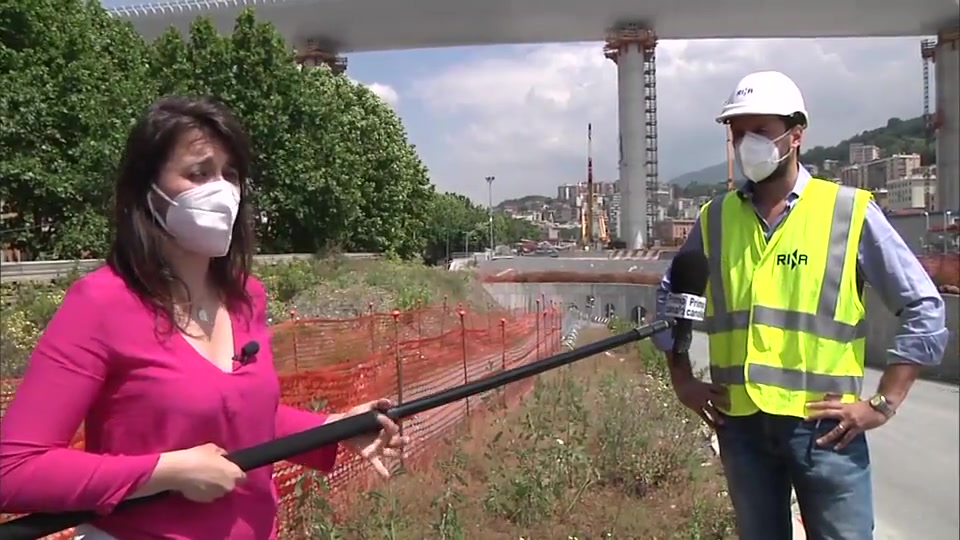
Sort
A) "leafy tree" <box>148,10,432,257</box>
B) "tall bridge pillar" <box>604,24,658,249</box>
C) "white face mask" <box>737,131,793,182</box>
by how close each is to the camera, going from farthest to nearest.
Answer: "tall bridge pillar" <box>604,24,658,249</box>, "leafy tree" <box>148,10,432,257</box>, "white face mask" <box>737,131,793,182</box>

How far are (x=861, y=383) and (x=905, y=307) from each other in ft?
0.80

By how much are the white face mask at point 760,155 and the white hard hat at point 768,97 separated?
66mm

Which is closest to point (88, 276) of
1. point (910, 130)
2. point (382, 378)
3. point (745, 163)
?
point (745, 163)

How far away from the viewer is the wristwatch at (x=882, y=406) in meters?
2.37

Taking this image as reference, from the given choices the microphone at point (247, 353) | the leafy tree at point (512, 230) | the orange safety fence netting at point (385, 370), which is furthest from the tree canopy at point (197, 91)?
the leafy tree at point (512, 230)

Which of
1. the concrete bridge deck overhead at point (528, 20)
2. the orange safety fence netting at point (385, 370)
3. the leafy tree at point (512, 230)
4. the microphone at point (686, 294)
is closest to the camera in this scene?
the microphone at point (686, 294)

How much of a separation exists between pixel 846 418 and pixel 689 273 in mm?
606

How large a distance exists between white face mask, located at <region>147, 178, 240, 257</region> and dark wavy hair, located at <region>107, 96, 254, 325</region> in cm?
3

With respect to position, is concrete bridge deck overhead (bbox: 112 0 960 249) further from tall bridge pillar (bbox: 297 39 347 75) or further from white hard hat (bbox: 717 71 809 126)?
white hard hat (bbox: 717 71 809 126)

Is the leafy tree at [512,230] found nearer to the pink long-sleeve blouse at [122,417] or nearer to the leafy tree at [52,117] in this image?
the leafy tree at [52,117]

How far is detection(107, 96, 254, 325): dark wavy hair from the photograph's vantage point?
5.76 ft

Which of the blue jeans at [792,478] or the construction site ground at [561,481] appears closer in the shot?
the blue jeans at [792,478]

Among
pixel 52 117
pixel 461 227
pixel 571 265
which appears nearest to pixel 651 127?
pixel 571 265

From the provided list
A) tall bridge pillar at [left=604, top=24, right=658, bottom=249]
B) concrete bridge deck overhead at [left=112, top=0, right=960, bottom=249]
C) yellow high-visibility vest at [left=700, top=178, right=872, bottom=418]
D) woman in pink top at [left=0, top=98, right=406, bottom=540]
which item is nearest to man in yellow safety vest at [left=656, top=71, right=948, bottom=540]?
yellow high-visibility vest at [left=700, top=178, right=872, bottom=418]
